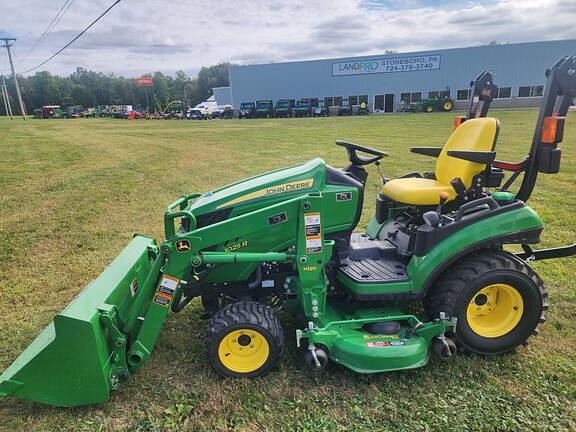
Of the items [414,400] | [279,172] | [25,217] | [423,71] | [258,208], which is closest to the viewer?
[414,400]

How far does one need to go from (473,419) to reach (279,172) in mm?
2124

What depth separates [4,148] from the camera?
1678 centimetres

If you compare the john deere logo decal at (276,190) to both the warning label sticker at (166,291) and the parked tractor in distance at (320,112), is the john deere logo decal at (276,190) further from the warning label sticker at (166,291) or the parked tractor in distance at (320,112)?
the parked tractor in distance at (320,112)

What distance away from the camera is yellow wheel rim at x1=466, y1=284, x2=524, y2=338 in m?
3.15

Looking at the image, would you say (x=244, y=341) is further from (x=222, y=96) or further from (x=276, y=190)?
(x=222, y=96)

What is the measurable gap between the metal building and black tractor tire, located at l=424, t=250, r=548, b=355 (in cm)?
4252

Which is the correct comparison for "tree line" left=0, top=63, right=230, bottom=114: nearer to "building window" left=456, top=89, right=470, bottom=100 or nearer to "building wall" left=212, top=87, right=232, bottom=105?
"building wall" left=212, top=87, right=232, bottom=105

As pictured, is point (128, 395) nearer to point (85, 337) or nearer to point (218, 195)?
point (85, 337)

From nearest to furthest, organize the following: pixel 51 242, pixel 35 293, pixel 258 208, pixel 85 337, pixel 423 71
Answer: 1. pixel 85 337
2. pixel 258 208
3. pixel 35 293
4. pixel 51 242
5. pixel 423 71

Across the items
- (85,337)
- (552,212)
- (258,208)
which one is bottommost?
(552,212)

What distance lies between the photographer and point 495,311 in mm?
3258

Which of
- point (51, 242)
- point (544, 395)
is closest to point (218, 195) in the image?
point (544, 395)

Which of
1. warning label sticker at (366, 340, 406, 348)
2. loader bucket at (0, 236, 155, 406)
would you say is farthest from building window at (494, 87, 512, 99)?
loader bucket at (0, 236, 155, 406)

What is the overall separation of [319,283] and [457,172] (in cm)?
153
